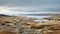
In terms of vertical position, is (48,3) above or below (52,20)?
above

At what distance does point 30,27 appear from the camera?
83cm

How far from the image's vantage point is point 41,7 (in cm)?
110

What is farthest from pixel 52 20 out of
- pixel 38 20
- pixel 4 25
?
pixel 4 25

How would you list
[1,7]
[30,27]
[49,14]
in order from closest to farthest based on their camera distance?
[30,27], [49,14], [1,7]

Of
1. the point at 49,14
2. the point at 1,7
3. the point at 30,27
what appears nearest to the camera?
the point at 30,27

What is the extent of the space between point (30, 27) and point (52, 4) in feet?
1.24

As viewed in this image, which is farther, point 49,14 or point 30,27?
point 49,14

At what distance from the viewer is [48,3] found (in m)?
1.09

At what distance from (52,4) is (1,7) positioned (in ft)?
1.53

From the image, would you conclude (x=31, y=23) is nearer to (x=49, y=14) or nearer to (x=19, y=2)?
(x=49, y=14)

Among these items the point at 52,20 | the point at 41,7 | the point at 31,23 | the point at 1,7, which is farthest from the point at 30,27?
the point at 1,7

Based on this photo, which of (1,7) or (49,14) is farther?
(1,7)

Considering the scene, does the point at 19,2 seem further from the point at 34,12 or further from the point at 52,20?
the point at 52,20

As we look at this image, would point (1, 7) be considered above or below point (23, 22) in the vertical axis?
above
